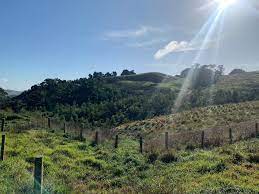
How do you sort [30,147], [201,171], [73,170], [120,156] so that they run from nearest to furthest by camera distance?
[201,171] < [73,170] < [120,156] < [30,147]

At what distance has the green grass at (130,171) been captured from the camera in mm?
11684

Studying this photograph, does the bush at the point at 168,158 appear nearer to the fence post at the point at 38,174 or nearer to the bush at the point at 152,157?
A: the bush at the point at 152,157

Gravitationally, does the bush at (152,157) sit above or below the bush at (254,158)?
below

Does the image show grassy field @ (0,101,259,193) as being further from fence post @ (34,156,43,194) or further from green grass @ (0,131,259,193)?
fence post @ (34,156,43,194)

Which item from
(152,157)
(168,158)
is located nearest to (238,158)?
(168,158)

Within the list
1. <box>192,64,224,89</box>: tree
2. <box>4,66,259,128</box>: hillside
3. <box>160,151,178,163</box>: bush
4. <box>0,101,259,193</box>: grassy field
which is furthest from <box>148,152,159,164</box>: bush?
<box>192,64,224,89</box>: tree

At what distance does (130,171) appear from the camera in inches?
653

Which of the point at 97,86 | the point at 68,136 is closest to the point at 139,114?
the point at 97,86

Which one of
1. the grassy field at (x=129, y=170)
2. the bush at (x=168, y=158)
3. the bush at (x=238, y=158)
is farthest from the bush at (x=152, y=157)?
the bush at (x=238, y=158)

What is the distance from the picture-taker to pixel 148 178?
48.0ft

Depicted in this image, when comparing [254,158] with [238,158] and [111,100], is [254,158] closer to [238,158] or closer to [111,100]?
[238,158]

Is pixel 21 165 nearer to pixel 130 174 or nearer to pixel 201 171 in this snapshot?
pixel 130 174

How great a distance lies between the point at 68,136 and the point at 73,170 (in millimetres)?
13145

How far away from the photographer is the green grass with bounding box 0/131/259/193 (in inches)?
460
